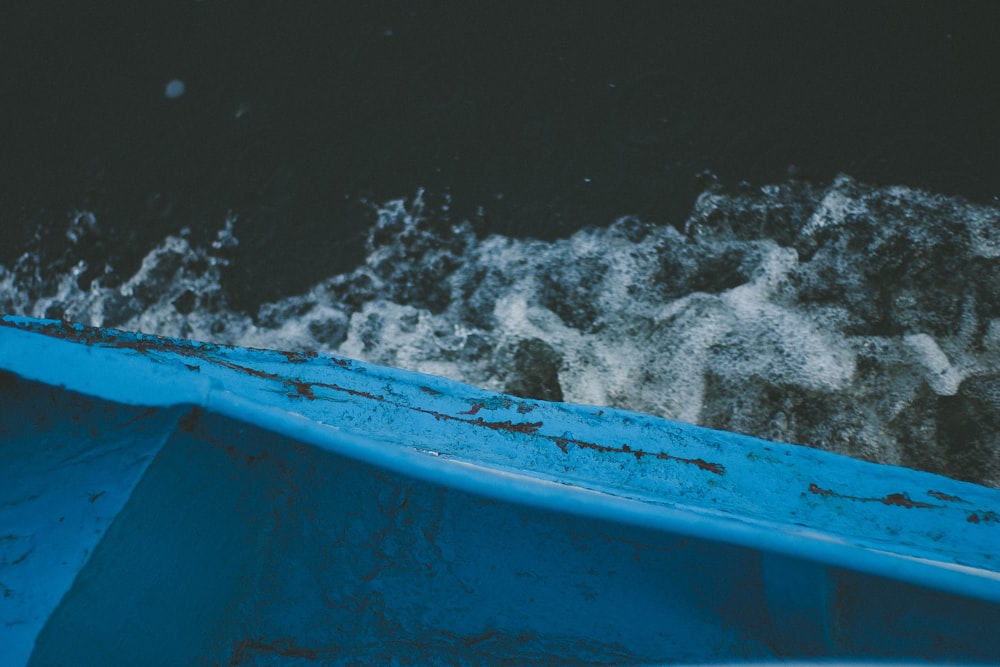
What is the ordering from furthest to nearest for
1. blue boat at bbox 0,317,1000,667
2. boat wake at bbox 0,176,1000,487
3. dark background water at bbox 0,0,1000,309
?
1. dark background water at bbox 0,0,1000,309
2. boat wake at bbox 0,176,1000,487
3. blue boat at bbox 0,317,1000,667

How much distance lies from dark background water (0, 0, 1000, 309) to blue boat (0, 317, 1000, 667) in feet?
3.89

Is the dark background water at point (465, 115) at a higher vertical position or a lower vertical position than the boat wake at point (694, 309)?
higher

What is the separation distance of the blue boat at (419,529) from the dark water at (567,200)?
856 mm

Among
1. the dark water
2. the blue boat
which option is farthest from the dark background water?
the blue boat

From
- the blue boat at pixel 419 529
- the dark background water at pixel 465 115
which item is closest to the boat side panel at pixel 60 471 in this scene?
the blue boat at pixel 419 529

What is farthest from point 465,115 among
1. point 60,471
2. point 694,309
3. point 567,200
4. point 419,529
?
point 60,471

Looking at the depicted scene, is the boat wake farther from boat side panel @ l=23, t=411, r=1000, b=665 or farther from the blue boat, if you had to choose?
boat side panel @ l=23, t=411, r=1000, b=665

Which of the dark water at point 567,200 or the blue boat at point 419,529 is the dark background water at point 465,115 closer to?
the dark water at point 567,200

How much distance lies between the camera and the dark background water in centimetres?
237

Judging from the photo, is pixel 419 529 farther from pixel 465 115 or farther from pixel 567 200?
pixel 465 115

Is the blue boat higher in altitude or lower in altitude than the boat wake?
lower

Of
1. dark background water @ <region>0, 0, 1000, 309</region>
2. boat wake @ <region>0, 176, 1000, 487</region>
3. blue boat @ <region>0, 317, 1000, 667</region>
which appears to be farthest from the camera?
dark background water @ <region>0, 0, 1000, 309</region>

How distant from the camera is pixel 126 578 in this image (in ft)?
4.16

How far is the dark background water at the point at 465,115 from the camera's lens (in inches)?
93.4
